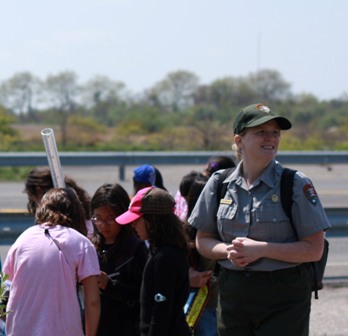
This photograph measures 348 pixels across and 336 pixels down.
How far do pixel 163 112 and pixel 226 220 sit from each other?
47051 mm

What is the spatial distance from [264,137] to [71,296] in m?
1.29

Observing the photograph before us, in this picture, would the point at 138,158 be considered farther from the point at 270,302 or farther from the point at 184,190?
the point at 270,302

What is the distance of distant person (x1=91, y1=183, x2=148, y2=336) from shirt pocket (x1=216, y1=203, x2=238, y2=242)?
2.38ft

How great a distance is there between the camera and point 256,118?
4250 mm

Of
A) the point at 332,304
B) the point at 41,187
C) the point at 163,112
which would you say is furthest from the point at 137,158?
the point at 163,112

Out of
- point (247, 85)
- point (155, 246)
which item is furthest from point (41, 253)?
point (247, 85)

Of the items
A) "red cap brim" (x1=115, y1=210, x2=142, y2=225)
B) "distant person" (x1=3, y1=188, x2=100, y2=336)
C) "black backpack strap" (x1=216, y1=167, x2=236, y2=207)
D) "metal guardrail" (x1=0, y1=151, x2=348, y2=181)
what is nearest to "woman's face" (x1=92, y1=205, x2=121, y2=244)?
"red cap brim" (x1=115, y1=210, x2=142, y2=225)

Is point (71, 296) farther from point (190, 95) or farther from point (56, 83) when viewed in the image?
point (190, 95)

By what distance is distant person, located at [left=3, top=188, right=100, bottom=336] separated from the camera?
431cm

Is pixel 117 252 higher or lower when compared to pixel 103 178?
higher

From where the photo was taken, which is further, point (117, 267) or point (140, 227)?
point (117, 267)

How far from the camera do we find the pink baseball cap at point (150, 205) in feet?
15.2

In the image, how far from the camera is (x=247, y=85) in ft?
170

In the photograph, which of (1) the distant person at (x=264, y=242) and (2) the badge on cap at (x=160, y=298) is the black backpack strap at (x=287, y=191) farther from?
(2) the badge on cap at (x=160, y=298)
